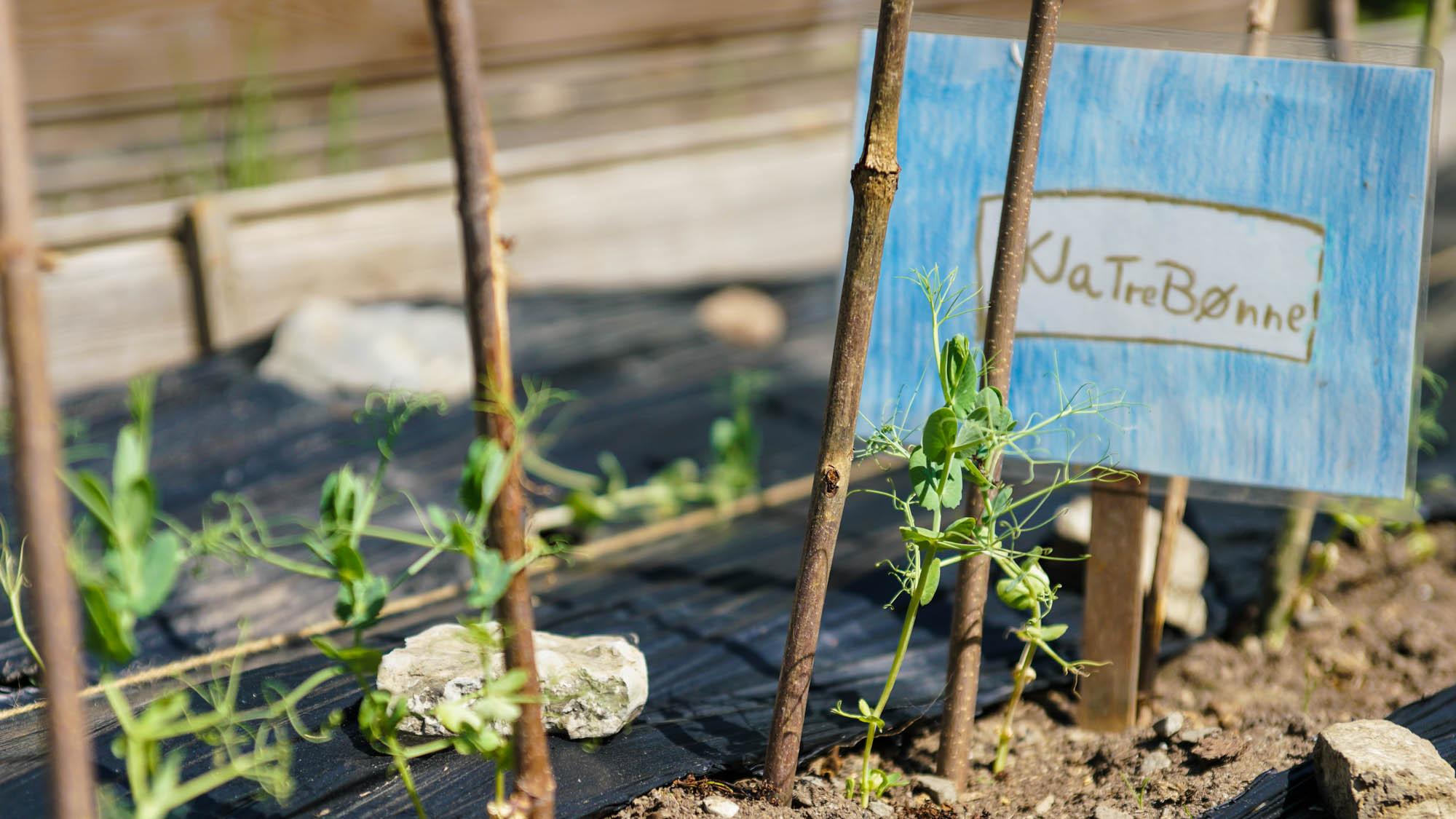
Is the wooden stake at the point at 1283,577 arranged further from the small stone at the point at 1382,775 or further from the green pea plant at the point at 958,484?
the green pea plant at the point at 958,484

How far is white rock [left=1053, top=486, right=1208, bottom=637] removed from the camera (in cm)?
158

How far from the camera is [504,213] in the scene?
2.80 meters

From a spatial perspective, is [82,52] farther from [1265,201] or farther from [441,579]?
[1265,201]

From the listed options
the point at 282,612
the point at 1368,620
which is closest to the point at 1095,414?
the point at 1368,620

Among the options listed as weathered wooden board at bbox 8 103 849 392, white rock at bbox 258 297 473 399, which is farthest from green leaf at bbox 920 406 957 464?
weathered wooden board at bbox 8 103 849 392

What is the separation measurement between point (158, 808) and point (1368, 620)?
63.3 inches

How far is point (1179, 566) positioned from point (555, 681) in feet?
3.10

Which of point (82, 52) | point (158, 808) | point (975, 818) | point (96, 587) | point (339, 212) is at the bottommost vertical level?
point (975, 818)

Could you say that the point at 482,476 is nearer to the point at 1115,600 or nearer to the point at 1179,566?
the point at 1115,600

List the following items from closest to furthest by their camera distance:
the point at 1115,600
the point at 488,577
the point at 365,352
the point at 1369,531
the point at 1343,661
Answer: the point at 488,577, the point at 1115,600, the point at 1343,661, the point at 1369,531, the point at 365,352

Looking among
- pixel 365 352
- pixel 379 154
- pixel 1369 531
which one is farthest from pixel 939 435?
pixel 379 154

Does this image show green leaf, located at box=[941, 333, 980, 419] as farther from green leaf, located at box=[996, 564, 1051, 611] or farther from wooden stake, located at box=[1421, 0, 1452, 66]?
wooden stake, located at box=[1421, 0, 1452, 66]

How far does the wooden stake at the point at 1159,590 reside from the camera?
1390mm

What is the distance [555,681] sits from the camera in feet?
3.87
